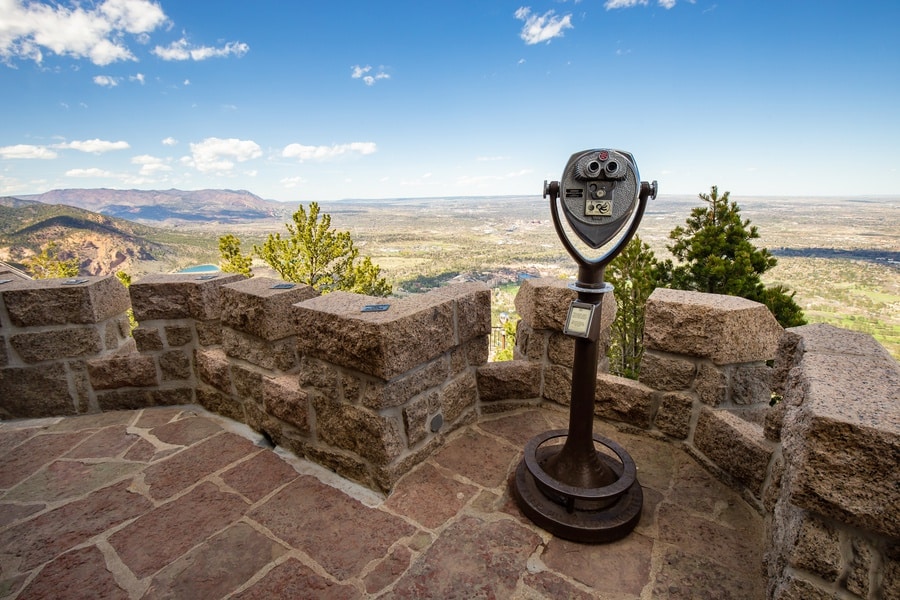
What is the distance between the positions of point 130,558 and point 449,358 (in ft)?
5.20

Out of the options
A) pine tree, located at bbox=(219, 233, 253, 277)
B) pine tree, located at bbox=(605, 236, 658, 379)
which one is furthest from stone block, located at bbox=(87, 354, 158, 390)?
pine tree, located at bbox=(219, 233, 253, 277)

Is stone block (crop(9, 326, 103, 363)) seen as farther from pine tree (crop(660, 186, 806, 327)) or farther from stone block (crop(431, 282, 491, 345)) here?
pine tree (crop(660, 186, 806, 327))

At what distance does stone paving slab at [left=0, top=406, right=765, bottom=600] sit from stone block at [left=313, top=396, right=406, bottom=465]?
0.20 m

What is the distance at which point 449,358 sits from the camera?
7.25ft

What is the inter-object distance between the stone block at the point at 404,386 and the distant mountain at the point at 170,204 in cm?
12606

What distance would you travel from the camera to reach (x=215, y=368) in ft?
8.45

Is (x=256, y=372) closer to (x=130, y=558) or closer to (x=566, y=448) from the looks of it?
(x=130, y=558)

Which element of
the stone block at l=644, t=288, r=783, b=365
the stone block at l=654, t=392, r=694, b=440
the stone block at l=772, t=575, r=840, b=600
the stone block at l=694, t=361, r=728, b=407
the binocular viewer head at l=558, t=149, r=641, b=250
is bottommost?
the stone block at l=654, t=392, r=694, b=440

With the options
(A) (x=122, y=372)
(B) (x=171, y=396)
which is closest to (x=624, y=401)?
(B) (x=171, y=396)

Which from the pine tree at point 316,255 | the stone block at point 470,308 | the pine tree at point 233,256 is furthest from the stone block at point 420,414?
the pine tree at point 233,256

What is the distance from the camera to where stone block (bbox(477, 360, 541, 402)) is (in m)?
2.52

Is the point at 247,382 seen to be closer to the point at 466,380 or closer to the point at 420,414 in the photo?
the point at 420,414

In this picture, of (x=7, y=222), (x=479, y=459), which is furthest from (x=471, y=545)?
(x=7, y=222)

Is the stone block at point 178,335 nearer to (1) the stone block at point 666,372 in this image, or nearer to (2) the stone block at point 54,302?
(2) the stone block at point 54,302
